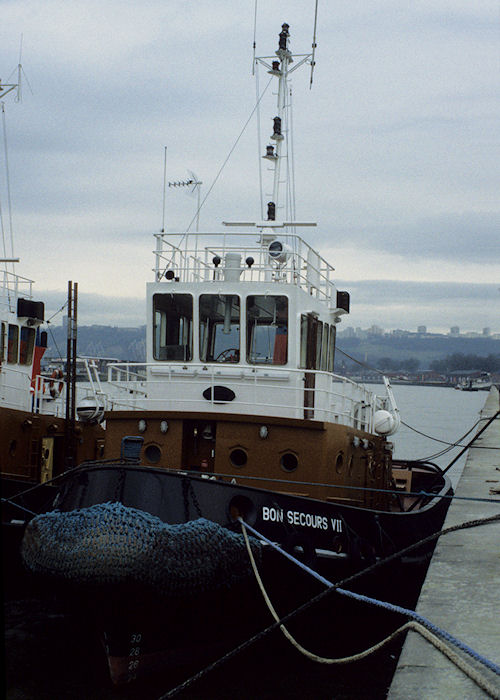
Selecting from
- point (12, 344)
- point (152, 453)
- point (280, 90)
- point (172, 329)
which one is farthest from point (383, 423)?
point (12, 344)

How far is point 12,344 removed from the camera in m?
17.8

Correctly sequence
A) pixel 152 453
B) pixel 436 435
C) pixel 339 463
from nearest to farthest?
pixel 152 453 < pixel 339 463 < pixel 436 435

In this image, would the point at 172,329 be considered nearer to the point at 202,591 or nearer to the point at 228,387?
the point at 228,387

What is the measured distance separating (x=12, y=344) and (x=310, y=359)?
315 inches

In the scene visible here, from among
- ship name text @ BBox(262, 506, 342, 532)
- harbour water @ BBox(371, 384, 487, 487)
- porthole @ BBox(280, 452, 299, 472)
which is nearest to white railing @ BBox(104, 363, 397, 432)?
porthole @ BBox(280, 452, 299, 472)

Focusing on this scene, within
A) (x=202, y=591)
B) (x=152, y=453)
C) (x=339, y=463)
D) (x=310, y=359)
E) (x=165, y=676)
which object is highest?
(x=310, y=359)

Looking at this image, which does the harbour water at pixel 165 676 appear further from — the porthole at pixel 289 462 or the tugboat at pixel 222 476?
the porthole at pixel 289 462

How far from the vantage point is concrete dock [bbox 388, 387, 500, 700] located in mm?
5355

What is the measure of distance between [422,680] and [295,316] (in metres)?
7.48

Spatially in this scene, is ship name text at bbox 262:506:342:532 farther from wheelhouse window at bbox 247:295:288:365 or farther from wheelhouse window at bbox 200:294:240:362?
wheelhouse window at bbox 200:294:240:362

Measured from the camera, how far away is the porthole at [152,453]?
11.4 m

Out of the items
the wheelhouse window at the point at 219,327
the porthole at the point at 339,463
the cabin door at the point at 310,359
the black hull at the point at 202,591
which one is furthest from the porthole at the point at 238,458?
the wheelhouse window at the point at 219,327

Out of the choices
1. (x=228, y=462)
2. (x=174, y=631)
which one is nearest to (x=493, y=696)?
(x=174, y=631)

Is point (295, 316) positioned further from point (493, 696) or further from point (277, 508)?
point (493, 696)
